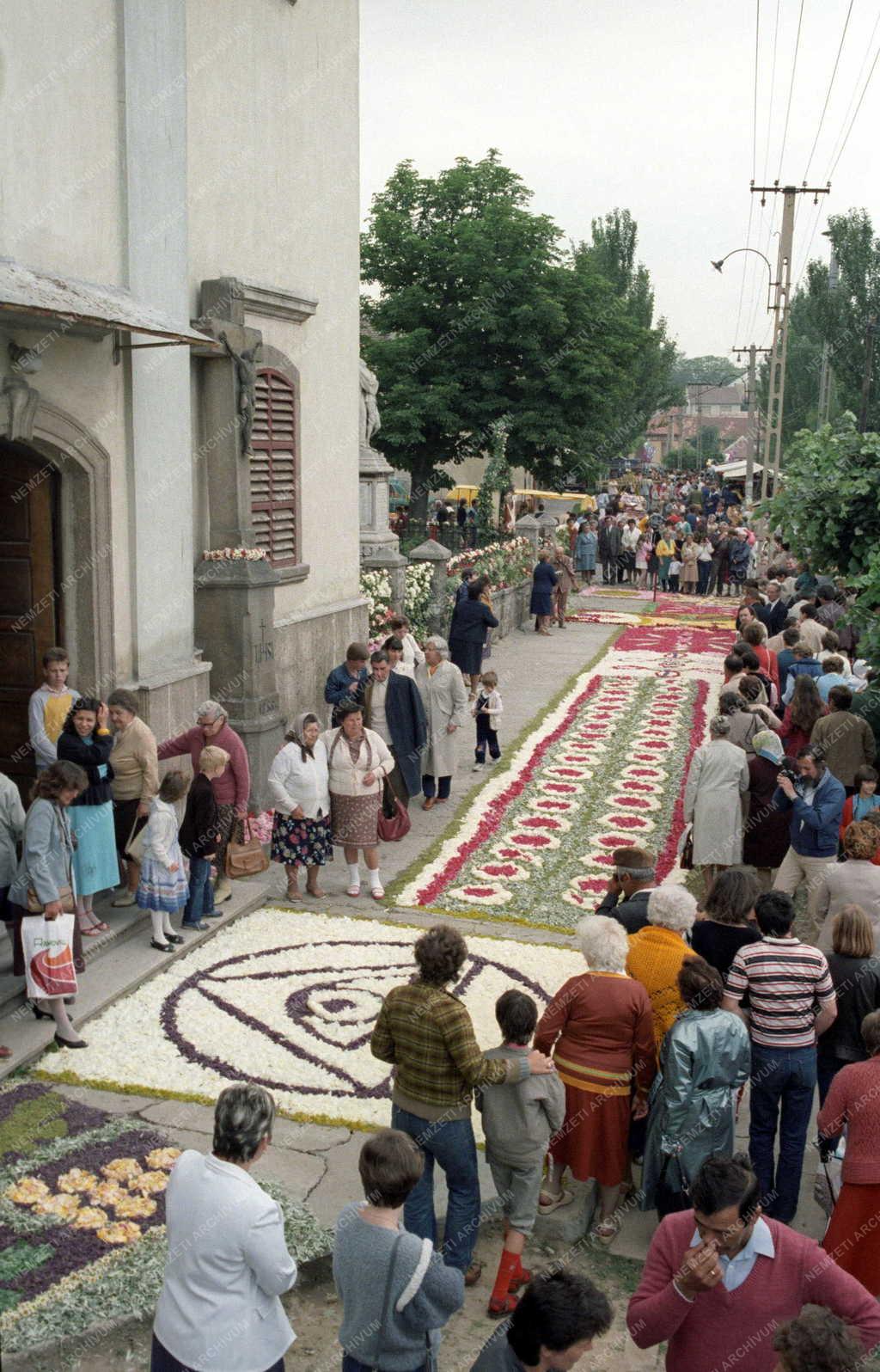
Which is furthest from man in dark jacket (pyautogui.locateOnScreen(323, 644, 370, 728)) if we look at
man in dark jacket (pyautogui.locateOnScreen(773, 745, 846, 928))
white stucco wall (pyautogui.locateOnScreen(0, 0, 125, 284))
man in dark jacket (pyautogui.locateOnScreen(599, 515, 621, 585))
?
man in dark jacket (pyautogui.locateOnScreen(599, 515, 621, 585))

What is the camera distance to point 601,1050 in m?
6.26

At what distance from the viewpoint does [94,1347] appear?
18.2 ft

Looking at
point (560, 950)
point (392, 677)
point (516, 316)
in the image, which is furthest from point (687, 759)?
point (516, 316)

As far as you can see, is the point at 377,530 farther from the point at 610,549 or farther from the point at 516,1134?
the point at 610,549

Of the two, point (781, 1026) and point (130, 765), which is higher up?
point (130, 765)

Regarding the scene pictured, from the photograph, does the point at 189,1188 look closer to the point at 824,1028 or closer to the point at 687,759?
the point at 824,1028

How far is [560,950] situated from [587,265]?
3004 cm

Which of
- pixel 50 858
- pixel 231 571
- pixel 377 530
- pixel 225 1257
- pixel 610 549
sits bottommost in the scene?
pixel 225 1257

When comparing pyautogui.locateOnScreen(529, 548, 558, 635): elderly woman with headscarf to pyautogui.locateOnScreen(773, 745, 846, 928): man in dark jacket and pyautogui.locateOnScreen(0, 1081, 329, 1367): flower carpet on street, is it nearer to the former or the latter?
pyautogui.locateOnScreen(773, 745, 846, 928): man in dark jacket

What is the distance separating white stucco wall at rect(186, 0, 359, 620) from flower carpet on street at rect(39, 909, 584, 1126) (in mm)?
5518

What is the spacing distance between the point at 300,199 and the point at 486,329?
68.2ft

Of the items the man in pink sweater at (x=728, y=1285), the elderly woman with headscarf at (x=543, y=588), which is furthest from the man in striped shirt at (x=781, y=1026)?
the elderly woman with headscarf at (x=543, y=588)

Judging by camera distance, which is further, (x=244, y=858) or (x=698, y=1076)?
(x=244, y=858)

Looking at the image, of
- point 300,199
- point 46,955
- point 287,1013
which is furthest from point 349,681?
point 300,199
